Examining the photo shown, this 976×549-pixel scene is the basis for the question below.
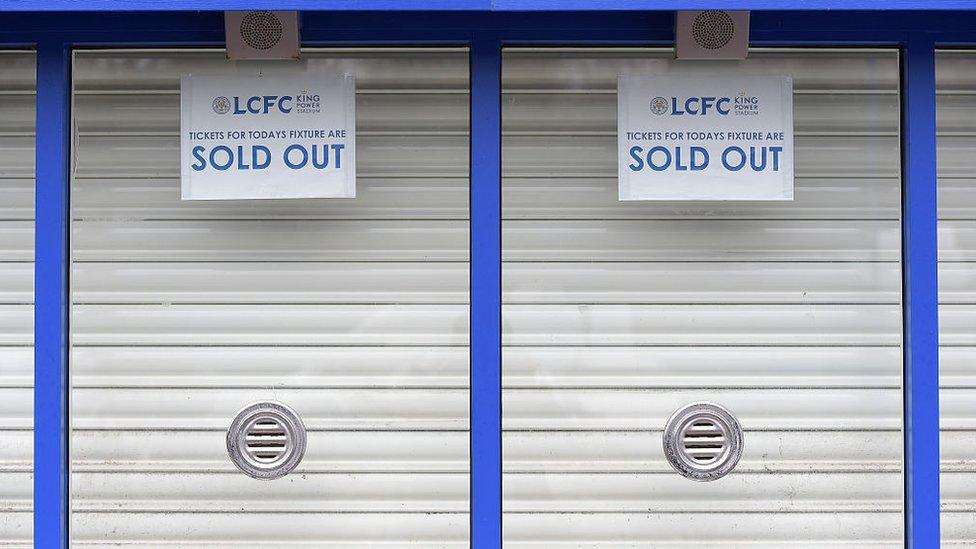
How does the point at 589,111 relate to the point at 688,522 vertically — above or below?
above

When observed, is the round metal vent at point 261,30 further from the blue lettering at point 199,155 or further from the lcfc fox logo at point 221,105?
the blue lettering at point 199,155

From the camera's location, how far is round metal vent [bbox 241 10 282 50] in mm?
4891

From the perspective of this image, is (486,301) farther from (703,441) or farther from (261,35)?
(261,35)

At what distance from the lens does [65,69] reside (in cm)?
491

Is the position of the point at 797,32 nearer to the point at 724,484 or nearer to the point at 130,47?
the point at 724,484

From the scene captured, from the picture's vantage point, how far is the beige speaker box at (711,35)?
488 centimetres

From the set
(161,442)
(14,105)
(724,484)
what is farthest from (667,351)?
(14,105)

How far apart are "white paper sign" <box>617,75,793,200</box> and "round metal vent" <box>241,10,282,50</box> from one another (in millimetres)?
1675

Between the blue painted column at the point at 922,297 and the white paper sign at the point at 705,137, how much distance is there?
22.7 inches

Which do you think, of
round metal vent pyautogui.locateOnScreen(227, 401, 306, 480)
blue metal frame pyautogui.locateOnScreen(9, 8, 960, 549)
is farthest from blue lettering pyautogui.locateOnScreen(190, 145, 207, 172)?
round metal vent pyautogui.locateOnScreen(227, 401, 306, 480)

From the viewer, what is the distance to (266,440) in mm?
4910

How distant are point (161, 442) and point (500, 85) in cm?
239

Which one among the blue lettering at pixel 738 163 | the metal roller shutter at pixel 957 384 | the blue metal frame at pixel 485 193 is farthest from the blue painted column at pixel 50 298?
the metal roller shutter at pixel 957 384

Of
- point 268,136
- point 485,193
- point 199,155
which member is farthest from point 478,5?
point 199,155
